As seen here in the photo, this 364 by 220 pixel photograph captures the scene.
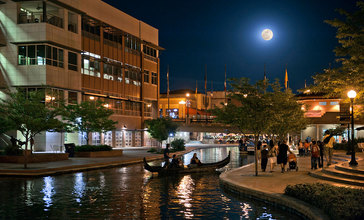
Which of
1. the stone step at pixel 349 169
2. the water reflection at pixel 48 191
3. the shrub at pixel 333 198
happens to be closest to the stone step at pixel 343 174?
the stone step at pixel 349 169

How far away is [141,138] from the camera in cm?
6756

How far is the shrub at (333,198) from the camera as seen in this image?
10805 mm

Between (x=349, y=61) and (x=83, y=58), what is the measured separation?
129 ft

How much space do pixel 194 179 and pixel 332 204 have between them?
12946 millimetres

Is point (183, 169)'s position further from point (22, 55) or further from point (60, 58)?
point (22, 55)

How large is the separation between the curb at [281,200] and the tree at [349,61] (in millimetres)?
8288

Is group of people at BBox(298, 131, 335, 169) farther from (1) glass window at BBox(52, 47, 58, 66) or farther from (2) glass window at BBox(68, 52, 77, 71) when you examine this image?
(2) glass window at BBox(68, 52, 77, 71)

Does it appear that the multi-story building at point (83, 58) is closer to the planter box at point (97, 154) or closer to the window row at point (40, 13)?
the window row at point (40, 13)

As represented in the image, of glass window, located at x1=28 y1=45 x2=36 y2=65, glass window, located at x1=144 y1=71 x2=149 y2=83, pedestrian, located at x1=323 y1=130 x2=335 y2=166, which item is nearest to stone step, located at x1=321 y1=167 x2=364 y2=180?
pedestrian, located at x1=323 y1=130 x2=335 y2=166

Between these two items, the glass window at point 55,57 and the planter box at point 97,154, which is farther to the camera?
the glass window at point 55,57

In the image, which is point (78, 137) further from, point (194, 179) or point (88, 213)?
point (88, 213)

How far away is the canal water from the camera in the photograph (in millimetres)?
13859

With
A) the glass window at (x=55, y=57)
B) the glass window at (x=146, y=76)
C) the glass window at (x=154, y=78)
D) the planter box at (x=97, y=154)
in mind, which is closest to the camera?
the planter box at (x=97, y=154)

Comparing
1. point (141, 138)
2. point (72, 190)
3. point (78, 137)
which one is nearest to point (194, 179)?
point (72, 190)
